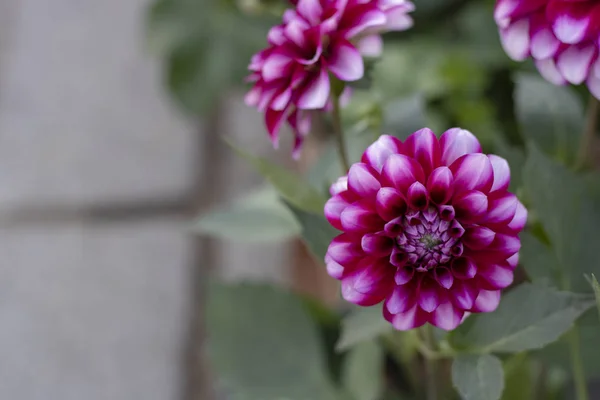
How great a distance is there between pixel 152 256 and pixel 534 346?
0.47 m

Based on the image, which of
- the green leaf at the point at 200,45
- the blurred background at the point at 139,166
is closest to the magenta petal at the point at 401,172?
the blurred background at the point at 139,166

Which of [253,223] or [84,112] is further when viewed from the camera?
[84,112]

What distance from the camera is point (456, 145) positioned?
0.20 metres

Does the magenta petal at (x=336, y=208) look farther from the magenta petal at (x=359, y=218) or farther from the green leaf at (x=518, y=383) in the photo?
the green leaf at (x=518, y=383)

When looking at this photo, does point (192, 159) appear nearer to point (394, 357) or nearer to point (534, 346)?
point (394, 357)

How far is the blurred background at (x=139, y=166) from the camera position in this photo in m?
0.52

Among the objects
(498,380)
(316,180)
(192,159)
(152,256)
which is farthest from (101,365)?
(498,380)

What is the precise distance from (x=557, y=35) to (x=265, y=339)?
225 mm

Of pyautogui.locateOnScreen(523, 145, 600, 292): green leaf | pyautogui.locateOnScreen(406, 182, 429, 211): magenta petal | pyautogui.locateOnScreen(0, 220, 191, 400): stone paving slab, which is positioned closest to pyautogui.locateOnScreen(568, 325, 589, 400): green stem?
pyautogui.locateOnScreen(523, 145, 600, 292): green leaf

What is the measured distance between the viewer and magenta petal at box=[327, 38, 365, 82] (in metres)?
0.24

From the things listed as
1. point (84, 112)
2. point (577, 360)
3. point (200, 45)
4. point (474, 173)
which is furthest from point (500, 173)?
point (84, 112)

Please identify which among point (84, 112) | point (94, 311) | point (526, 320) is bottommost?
point (94, 311)

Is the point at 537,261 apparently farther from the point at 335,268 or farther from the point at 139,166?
the point at 139,166

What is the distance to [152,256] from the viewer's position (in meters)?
0.65
